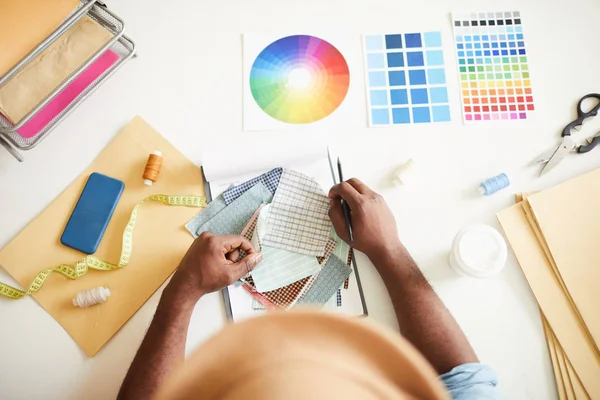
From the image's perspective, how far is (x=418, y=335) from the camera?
87cm

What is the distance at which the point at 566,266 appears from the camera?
96cm

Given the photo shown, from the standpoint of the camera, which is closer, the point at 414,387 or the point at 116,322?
the point at 414,387

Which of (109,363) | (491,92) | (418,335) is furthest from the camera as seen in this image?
(491,92)

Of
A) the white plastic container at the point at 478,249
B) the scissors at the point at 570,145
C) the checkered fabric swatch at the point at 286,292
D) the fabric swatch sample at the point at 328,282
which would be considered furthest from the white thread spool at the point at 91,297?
the scissors at the point at 570,145

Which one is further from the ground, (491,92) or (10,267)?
(491,92)

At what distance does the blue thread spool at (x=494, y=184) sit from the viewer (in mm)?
1005

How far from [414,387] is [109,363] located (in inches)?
31.3

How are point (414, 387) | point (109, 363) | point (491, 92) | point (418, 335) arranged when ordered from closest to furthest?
point (414, 387)
point (418, 335)
point (109, 363)
point (491, 92)

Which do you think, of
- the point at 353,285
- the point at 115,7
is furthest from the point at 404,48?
the point at 115,7

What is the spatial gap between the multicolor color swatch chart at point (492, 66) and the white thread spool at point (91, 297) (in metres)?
0.95

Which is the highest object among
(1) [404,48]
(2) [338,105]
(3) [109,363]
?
(1) [404,48]

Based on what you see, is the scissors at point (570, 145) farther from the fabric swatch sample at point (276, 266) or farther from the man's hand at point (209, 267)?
the man's hand at point (209, 267)

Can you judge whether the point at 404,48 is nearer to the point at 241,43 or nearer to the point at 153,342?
the point at 241,43

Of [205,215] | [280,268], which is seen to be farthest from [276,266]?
[205,215]
